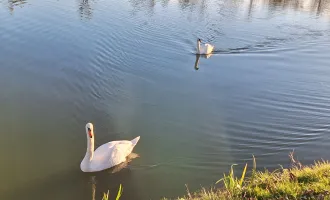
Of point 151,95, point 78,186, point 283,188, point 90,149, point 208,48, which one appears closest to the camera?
point 283,188

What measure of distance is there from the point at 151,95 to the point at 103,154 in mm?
4098

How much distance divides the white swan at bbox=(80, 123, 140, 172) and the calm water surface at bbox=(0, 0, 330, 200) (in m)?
0.19

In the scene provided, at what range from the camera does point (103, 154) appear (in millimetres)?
A: 8695

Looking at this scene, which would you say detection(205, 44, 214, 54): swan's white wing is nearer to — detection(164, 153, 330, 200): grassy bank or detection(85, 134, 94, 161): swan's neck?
detection(85, 134, 94, 161): swan's neck

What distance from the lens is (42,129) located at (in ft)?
32.7

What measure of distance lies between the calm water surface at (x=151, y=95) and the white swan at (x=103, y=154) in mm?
186

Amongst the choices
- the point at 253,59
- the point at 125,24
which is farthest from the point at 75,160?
the point at 125,24

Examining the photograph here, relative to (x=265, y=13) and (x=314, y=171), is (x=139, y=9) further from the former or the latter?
(x=314, y=171)

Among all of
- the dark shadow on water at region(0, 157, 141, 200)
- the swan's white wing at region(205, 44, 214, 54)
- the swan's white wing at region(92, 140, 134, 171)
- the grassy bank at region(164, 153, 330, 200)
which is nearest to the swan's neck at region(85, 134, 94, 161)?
the swan's white wing at region(92, 140, 134, 171)

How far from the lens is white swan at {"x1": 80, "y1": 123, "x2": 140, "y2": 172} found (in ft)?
27.7

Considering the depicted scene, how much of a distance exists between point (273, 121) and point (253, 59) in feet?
18.8

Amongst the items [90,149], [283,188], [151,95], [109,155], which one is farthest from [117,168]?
[283,188]

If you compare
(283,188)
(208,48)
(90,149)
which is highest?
(283,188)

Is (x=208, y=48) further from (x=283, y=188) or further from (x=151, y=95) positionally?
(x=283, y=188)
